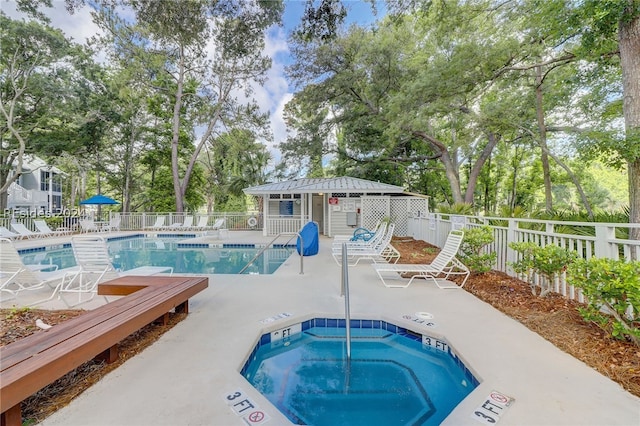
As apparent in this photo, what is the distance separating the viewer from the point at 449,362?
3.07m

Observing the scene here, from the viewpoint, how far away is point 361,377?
2908mm

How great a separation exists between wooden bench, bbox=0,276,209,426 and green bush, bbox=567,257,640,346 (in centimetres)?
440

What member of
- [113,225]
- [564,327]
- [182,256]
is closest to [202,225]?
[113,225]

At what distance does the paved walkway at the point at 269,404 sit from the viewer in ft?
6.53

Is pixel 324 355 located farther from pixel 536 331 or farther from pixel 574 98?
pixel 574 98

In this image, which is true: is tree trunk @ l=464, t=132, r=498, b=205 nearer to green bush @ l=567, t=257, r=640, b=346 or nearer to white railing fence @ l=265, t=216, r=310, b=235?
white railing fence @ l=265, t=216, r=310, b=235

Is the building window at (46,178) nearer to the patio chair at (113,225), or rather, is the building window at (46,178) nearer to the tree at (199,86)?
the tree at (199,86)

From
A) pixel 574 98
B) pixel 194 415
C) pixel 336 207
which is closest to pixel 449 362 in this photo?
pixel 194 415

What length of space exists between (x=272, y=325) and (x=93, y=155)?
2381 cm

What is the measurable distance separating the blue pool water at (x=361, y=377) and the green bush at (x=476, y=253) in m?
2.89

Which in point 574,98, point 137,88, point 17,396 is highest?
point 137,88

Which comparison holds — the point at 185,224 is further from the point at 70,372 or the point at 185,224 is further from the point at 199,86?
the point at 70,372

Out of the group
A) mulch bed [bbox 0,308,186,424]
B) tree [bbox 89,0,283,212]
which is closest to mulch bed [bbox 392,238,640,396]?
mulch bed [bbox 0,308,186,424]

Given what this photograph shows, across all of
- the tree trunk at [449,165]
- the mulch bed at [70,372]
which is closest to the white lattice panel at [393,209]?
the tree trunk at [449,165]
